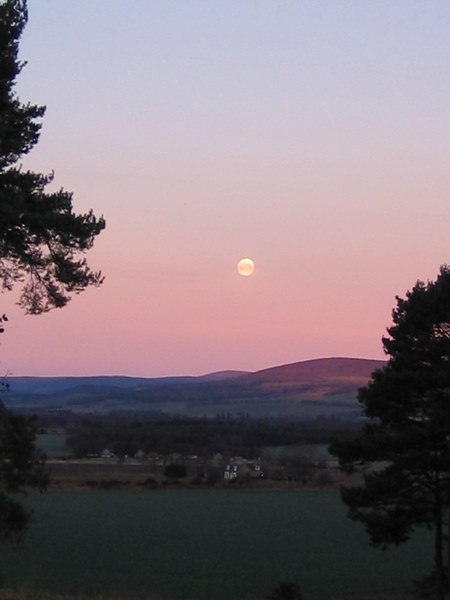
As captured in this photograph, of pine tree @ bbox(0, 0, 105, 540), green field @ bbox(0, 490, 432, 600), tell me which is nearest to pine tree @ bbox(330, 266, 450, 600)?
green field @ bbox(0, 490, 432, 600)

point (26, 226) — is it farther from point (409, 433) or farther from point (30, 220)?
point (409, 433)

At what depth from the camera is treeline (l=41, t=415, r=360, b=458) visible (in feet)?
369

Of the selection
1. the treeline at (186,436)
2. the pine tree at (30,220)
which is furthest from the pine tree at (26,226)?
the treeline at (186,436)

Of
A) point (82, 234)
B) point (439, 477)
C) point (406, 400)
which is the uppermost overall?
point (82, 234)

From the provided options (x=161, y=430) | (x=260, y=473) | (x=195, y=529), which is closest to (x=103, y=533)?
(x=195, y=529)

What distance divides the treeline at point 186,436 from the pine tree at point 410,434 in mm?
77102

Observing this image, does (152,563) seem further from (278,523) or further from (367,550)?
(278,523)

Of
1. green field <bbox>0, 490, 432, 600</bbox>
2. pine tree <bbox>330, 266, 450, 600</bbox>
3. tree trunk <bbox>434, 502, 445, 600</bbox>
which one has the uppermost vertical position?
pine tree <bbox>330, 266, 450, 600</bbox>

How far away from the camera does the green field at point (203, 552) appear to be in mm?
34688

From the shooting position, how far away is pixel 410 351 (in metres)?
29.3

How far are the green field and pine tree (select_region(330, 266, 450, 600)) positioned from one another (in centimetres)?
502

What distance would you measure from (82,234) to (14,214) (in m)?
1.65

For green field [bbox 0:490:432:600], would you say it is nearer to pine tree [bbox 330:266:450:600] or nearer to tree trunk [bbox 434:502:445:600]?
pine tree [bbox 330:266:450:600]

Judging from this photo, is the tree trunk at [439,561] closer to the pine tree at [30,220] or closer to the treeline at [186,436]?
the pine tree at [30,220]
